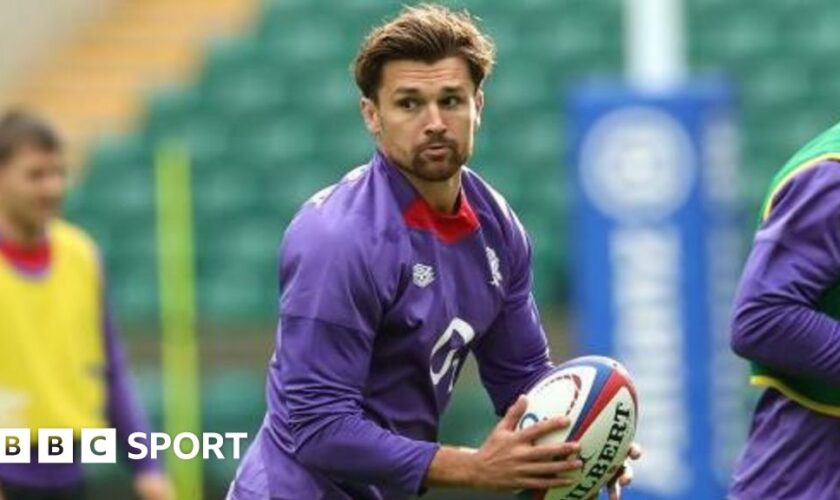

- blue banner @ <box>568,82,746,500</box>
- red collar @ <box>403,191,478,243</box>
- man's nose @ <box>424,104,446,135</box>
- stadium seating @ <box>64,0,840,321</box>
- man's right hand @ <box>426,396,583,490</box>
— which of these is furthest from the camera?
stadium seating @ <box>64,0,840,321</box>

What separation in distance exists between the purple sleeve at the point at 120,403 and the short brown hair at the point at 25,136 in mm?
506

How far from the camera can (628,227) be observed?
9.41 meters

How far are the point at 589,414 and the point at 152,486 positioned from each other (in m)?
2.53

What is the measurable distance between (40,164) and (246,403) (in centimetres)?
399

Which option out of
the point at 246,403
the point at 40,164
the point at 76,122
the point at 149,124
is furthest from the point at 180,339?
the point at 40,164

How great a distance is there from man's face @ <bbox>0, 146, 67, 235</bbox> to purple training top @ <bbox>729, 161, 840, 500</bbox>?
261 centimetres

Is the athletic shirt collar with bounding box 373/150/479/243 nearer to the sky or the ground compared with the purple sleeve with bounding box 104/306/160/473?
nearer to the sky

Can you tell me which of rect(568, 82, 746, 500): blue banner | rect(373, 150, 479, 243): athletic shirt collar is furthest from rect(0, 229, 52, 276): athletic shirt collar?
rect(568, 82, 746, 500): blue banner

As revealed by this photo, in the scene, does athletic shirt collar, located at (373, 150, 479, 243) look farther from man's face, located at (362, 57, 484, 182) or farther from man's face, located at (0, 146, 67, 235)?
man's face, located at (0, 146, 67, 235)

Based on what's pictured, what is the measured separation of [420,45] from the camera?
466cm

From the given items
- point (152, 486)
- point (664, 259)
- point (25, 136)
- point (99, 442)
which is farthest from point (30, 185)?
point (664, 259)

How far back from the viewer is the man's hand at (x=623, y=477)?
4.79m

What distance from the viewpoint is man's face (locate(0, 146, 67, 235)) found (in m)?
6.95

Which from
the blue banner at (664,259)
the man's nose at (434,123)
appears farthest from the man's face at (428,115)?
the blue banner at (664,259)
